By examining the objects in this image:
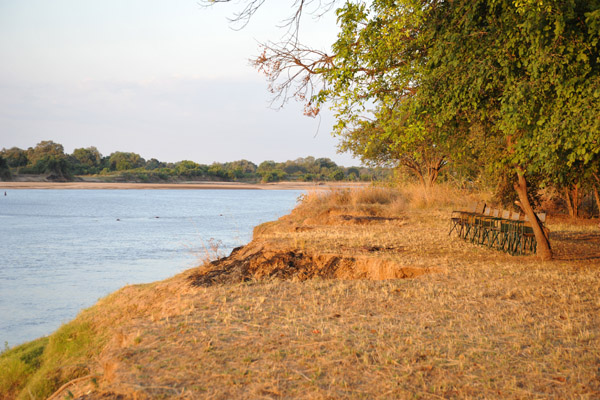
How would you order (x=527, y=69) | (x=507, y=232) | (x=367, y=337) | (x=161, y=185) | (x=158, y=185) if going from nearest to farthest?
(x=367, y=337) → (x=527, y=69) → (x=507, y=232) → (x=158, y=185) → (x=161, y=185)

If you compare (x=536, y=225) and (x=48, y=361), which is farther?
(x=536, y=225)

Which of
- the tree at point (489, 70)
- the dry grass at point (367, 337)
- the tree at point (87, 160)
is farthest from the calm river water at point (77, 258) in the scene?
the tree at point (87, 160)

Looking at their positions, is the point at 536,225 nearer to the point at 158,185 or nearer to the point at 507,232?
the point at 507,232

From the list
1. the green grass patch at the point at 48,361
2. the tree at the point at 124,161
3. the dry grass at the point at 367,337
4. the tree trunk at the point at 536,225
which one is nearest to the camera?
the dry grass at the point at 367,337

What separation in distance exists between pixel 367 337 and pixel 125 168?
310 feet

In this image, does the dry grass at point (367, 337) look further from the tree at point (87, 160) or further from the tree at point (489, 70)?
the tree at point (87, 160)

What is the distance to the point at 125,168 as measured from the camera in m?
93.6

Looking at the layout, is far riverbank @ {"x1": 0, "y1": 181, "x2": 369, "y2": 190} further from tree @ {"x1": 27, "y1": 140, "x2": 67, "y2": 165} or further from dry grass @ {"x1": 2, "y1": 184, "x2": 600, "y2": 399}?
dry grass @ {"x1": 2, "y1": 184, "x2": 600, "y2": 399}

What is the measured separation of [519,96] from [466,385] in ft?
14.6

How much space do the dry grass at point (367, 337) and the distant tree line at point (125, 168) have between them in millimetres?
67483

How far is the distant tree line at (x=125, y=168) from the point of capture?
79938 millimetres

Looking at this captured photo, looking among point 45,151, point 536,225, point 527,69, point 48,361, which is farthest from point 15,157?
point 527,69

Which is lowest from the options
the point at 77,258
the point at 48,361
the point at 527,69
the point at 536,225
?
the point at 77,258

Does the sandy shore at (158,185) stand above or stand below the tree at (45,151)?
below
